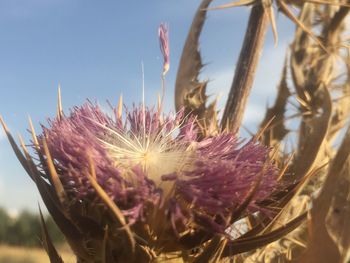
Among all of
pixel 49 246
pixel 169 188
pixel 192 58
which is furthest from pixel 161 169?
pixel 192 58

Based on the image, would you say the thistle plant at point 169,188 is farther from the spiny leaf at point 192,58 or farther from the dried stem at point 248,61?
the spiny leaf at point 192,58

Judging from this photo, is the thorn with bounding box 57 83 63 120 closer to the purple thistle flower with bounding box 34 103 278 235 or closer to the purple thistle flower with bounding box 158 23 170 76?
the purple thistle flower with bounding box 34 103 278 235

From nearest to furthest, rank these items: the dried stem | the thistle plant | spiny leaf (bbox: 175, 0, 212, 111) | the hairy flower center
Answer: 1. the thistle plant
2. the hairy flower center
3. the dried stem
4. spiny leaf (bbox: 175, 0, 212, 111)

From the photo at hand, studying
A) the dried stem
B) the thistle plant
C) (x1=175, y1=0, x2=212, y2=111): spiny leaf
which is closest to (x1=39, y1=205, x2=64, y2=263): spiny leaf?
the thistle plant

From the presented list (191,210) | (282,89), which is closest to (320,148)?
(191,210)

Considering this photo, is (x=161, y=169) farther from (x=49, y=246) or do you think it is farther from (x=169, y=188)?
(x=49, y=246)

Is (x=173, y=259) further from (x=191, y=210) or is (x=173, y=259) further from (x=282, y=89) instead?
(x=282, y=89)
